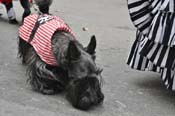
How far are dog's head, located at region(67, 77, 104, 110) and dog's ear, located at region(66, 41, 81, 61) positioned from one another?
22 cm

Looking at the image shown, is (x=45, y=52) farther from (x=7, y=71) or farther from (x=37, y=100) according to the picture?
(x=7, y=71)

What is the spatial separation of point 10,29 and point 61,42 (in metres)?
3.45

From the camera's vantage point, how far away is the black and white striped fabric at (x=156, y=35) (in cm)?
491

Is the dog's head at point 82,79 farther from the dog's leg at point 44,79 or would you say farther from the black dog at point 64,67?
the dog's leg at point 44,79

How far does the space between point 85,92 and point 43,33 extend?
96 centimetres

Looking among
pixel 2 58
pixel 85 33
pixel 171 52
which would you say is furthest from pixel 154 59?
pixel 85 33

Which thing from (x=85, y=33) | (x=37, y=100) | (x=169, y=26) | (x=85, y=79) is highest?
(x=169, y=26)

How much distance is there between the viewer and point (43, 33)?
516cm

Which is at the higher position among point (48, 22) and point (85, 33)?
point (48, 22)

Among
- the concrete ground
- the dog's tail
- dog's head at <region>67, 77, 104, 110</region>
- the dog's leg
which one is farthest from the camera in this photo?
the dog's tail

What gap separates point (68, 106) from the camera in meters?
4.70

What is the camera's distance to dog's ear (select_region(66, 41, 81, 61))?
4574 mm

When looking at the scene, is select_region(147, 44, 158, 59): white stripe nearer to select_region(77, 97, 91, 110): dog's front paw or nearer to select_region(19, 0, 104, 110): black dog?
select_region(19, 0, 104, 110): black dog

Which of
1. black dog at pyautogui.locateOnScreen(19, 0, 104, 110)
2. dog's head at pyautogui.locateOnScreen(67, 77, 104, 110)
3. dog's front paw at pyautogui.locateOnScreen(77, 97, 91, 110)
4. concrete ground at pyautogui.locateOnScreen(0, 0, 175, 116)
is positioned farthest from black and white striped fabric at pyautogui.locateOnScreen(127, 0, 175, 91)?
dog's front paw at pyautogui.locateOnScreen(77, 97, 91, 110)
